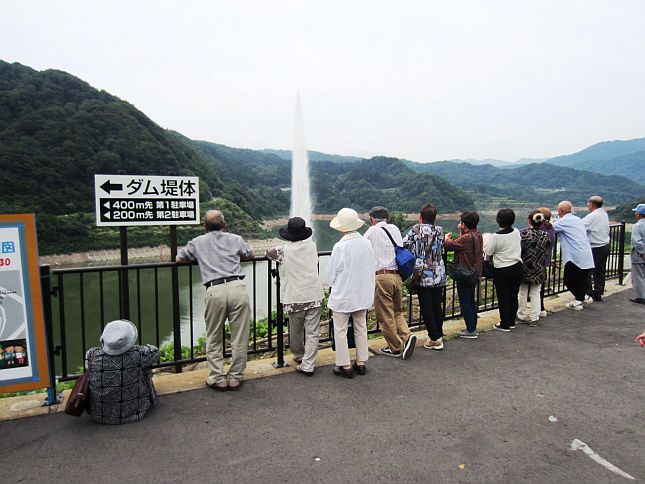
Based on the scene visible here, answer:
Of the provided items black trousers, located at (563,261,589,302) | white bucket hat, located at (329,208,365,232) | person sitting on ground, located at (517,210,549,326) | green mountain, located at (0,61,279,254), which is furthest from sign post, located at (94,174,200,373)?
green mountain, located at (0,61,279,254)

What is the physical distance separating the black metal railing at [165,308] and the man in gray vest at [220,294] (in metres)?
0.16

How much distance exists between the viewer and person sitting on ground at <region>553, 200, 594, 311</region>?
6477 mm

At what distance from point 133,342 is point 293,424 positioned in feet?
4.27

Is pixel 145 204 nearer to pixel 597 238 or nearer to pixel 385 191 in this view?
pixel 597 238

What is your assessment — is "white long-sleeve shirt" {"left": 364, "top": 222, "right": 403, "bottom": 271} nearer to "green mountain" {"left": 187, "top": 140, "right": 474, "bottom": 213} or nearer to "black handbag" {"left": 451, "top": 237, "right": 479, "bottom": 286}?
"black handbag" {"left": 451, "top": 237, "right": 479, "bottom": 286}

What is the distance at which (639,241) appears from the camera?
6.67 meters

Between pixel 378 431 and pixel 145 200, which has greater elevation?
pixel 145 200

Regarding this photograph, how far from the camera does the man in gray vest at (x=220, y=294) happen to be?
150 inches

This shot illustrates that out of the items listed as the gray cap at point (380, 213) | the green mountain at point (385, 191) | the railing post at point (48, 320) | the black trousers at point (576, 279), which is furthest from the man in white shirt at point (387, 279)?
the green mountain at point (385, 191)

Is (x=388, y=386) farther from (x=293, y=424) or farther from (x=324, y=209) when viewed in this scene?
(x=324, y=209)

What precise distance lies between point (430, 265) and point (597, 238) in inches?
155

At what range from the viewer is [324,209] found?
89562mm

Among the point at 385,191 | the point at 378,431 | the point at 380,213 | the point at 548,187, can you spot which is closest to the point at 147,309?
the point at 380,213

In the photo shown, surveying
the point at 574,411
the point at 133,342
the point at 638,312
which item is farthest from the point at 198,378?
the point at 638,312
